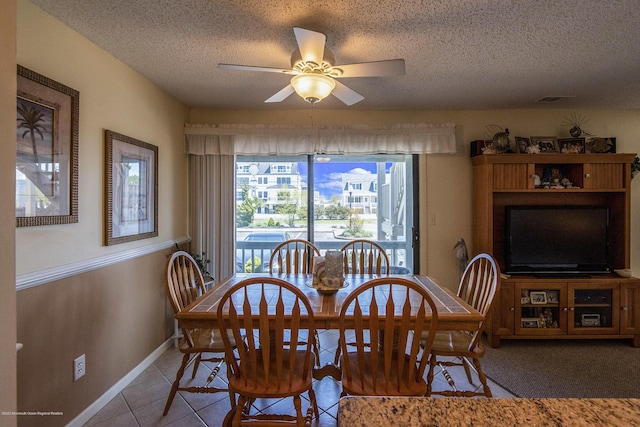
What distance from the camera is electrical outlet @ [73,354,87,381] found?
180 cm

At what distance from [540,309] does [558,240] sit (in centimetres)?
71

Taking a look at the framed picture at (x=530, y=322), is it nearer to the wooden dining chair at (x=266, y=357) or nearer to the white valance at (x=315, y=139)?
the white valance at (x=315, y=139)

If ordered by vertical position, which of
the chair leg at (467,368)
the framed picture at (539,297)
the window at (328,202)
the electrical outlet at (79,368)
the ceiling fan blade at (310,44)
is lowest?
the chair leg at (467,368)

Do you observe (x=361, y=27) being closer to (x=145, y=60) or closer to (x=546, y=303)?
(x=145, y=60)

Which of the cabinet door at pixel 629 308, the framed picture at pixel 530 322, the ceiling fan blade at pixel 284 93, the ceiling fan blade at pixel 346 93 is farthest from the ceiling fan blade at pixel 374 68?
the cabinet door at pixel 629 308

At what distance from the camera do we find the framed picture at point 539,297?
290 cm

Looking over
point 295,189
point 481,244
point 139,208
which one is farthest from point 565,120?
point 139,208

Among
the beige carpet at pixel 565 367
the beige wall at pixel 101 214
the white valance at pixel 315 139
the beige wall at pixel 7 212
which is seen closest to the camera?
the beige wall at pixel 7 212

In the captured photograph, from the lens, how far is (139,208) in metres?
2.44

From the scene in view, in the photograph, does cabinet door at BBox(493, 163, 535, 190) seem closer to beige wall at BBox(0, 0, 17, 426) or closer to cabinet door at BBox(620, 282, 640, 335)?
cabinet door at BBox(620, 282, 640, 335)

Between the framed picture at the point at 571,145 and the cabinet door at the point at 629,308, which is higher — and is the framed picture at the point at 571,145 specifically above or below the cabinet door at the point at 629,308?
above

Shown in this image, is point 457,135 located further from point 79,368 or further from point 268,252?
point 79,368

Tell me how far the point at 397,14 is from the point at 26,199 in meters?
2.15

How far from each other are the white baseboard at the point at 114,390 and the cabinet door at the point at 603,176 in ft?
14.3
